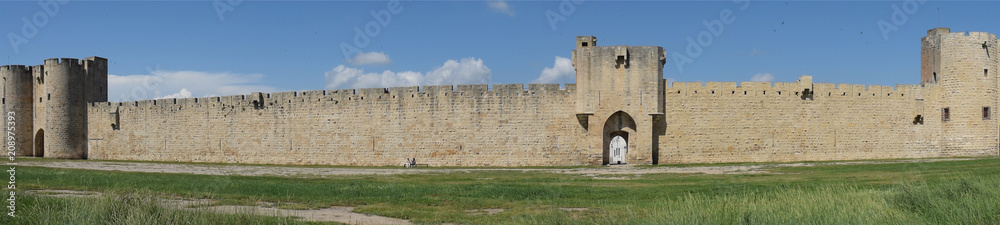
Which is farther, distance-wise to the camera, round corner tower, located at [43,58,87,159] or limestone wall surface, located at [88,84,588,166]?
round corner tower, located at [43,58,87,159]

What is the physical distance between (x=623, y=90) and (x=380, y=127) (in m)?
9.35

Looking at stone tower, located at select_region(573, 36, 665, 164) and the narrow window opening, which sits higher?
stone tower, located at select_region(573, 36, 665, 164)

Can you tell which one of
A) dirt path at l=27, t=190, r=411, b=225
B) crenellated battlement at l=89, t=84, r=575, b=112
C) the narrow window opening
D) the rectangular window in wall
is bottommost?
dirt path at l=27, t=190, r=411, b=225

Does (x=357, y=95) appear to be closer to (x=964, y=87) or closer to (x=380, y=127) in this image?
(x=380, y=127)

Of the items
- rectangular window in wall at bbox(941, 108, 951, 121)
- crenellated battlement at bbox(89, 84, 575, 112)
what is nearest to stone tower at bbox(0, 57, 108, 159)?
crenellated battlement at bbox(89, 84, 575, 112)

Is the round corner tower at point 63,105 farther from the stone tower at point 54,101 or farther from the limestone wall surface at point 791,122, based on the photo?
the limestone wall surface at point 791,122

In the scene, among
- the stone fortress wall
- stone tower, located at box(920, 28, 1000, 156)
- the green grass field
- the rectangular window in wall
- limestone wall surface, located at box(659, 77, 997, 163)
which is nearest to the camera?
the green grass field

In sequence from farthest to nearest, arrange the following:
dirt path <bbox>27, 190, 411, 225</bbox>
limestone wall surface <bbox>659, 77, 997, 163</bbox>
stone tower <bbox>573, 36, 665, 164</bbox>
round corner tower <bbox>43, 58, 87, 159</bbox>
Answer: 1. round corner tower <bbox>43, 58, 87, 159</bbox>
2. limestone wall surface <bbox>659, 77, 997, 163</bbox>
3. stone tower <bbox>573, 36, 665, 164</bbox>
4. dirt path <bbox>27, 190, 411, 225</bbox>

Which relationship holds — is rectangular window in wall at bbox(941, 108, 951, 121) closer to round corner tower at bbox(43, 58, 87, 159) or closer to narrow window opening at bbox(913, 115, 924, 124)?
narrow window opening at bbox(913, 115, 924, 124)

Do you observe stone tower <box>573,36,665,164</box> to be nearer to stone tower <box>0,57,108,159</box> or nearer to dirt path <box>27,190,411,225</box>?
dirt path <box>27,190,411,225</box>

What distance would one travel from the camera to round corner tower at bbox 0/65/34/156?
3938 centimetres

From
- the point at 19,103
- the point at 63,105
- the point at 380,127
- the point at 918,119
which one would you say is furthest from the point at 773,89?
the point at 19,103

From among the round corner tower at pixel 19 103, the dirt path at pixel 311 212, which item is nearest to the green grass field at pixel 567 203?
the dirt path at pixel 311 212

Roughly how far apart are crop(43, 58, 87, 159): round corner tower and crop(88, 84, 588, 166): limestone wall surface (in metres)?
6.07
